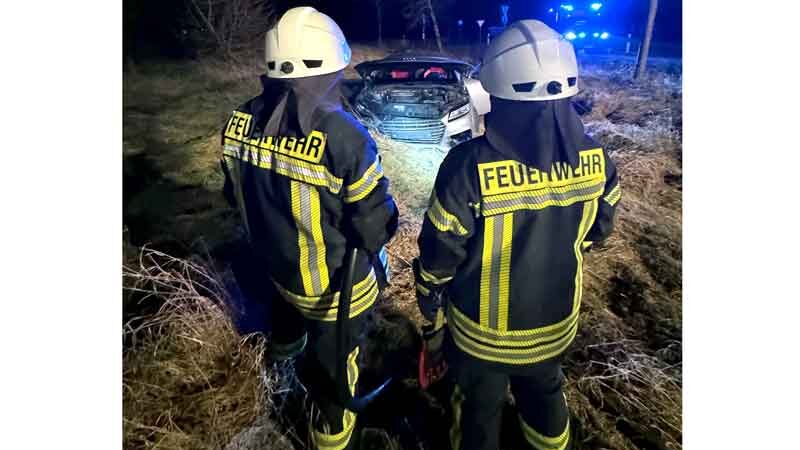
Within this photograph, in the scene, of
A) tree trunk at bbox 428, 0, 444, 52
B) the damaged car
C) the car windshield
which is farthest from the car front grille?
tree trunk at bbox 428, 0, 444, 52

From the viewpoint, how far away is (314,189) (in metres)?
1.77

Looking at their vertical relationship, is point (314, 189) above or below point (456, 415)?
above

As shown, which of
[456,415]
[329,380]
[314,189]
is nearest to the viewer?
[314,189]

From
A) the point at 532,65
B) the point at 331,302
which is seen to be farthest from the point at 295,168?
the point at 532,65

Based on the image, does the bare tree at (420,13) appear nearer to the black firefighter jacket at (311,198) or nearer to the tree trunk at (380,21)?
the tree trunk at (380,21)

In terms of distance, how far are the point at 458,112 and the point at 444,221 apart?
75cm

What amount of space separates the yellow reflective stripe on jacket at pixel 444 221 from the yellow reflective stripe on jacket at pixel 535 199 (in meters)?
0.09

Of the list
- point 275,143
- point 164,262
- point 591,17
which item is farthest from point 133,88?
point 591,17

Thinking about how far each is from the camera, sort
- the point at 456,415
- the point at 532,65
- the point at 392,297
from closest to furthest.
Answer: the point at 532,65
the point at 456,415
the point at 392,297

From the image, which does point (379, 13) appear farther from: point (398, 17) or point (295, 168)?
point (295, 168)

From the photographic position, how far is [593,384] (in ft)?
7.27

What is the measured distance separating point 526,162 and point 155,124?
6.17 feet

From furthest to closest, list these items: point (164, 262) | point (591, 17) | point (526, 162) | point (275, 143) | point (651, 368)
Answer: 1. point (164, 262)
2. point (651, 368)
3. point (591, 17)
4. point (275, 143)
5. point (526, 162)
